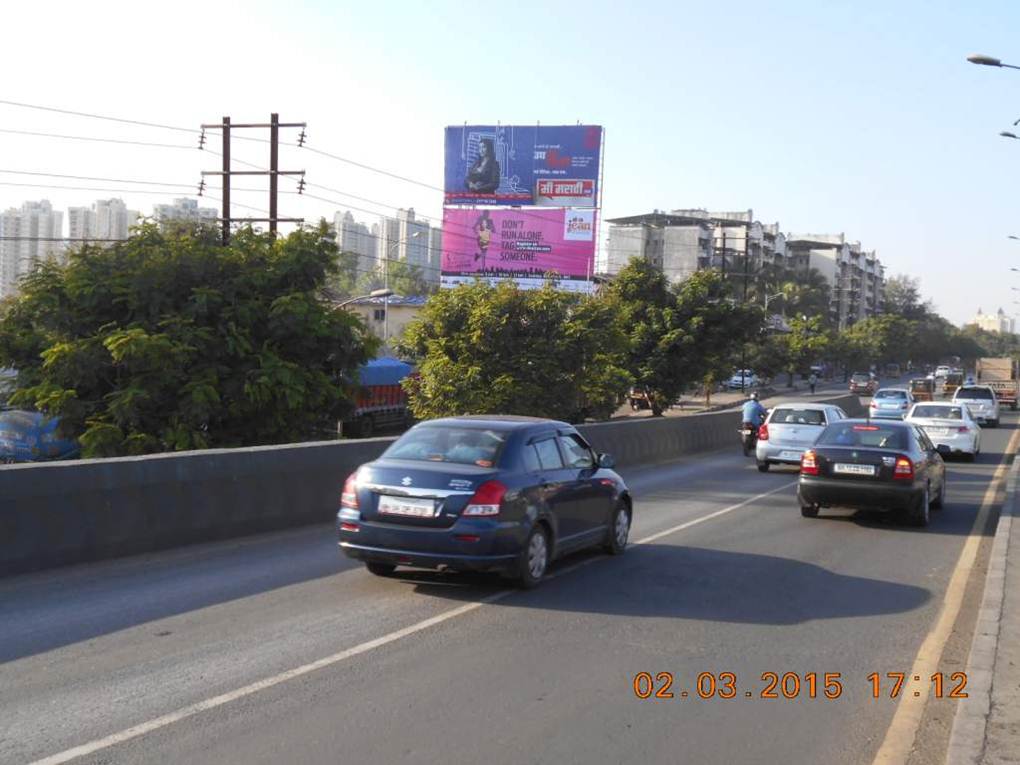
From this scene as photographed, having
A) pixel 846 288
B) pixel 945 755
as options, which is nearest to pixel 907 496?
pixel 945 755

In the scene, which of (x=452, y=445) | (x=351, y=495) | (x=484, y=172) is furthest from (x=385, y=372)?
(x=351, y=495)

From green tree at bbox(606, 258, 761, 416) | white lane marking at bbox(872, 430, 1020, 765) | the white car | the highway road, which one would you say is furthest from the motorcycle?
the highway road

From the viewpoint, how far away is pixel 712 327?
138ft

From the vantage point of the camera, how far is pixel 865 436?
52.0 feet

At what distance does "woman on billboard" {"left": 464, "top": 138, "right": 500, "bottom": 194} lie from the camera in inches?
2328

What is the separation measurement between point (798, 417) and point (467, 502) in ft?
56.0

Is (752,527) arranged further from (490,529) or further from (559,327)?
(559,327)

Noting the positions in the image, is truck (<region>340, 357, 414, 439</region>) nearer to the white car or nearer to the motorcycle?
the motorcycle

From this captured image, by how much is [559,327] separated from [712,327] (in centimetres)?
1291

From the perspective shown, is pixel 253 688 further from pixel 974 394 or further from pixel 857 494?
pixel 974 394

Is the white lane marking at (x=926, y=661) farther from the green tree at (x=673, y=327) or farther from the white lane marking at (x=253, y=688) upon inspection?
the green tree at (x=673, y=327)

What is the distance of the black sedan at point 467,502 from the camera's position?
9.09 metres
